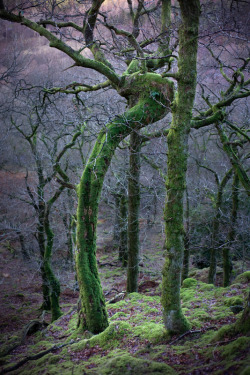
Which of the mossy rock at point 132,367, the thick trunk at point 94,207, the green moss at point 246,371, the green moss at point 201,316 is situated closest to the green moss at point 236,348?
the green moss at point 246,371

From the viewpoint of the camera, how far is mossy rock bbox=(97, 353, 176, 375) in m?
2.87

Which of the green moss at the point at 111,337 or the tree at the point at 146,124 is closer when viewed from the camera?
the tree at the point at 146,124

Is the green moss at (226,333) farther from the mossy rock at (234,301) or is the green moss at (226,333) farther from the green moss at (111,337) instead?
the mossy rock at (234,301)

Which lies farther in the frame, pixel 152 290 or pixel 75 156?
pixel 75 156

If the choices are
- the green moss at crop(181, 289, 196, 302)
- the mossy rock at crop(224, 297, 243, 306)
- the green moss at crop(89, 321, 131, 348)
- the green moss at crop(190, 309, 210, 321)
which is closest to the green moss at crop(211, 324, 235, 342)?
the green moss at crop(190, 309, 210, 321)

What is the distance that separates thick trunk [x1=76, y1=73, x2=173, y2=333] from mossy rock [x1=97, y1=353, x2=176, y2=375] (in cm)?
195

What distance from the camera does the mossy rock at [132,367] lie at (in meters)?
2.87

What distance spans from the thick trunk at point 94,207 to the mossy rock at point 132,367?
195cm

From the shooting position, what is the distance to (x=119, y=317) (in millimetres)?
6250

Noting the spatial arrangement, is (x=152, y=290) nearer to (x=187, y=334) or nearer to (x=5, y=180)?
(x=187, y=334)

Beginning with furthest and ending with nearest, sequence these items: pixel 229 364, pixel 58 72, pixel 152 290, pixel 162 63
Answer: pixel 58 72 → pixel 152 290 → pixel 162 63 → pixel 229 364

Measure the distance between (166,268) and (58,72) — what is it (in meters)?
13.4

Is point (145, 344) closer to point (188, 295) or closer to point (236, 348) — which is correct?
point (236, 348)

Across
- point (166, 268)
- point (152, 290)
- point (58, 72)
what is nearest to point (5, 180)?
point (58, 72)
